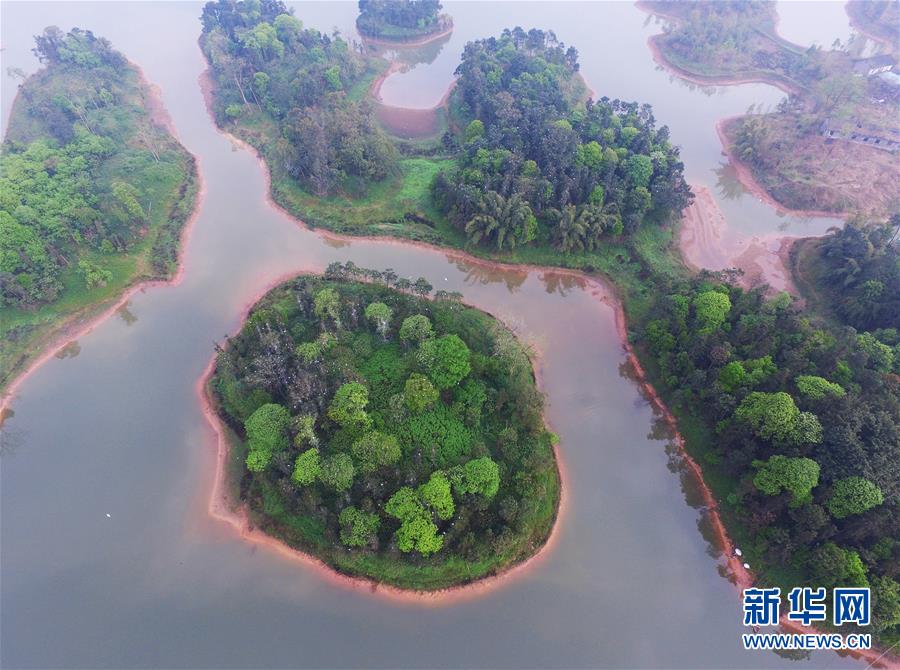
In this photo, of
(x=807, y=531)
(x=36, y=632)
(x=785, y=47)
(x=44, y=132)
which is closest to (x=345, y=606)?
(x=36, y=632)

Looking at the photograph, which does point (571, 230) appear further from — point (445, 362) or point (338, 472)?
point (338, 472)

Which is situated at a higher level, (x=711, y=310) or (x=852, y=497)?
(x=711, y=310)

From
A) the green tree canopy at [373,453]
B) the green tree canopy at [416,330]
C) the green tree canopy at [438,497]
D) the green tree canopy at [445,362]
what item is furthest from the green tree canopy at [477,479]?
the green tree canopy at [416,330]

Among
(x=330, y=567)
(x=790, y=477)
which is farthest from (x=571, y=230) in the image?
(x=330, y=567)

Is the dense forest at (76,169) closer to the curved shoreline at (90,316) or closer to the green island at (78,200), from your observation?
the green island at (78,200)

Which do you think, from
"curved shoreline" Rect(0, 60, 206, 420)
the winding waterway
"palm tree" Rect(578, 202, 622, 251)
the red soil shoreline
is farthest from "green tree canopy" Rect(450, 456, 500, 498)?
"curved shoreline" Rect(0, 60, 206, 420)

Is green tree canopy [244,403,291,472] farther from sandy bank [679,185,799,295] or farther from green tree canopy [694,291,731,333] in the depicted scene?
sandy bank [679,185,799,295]

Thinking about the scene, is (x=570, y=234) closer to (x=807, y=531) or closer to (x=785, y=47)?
(x=807, y=531)
